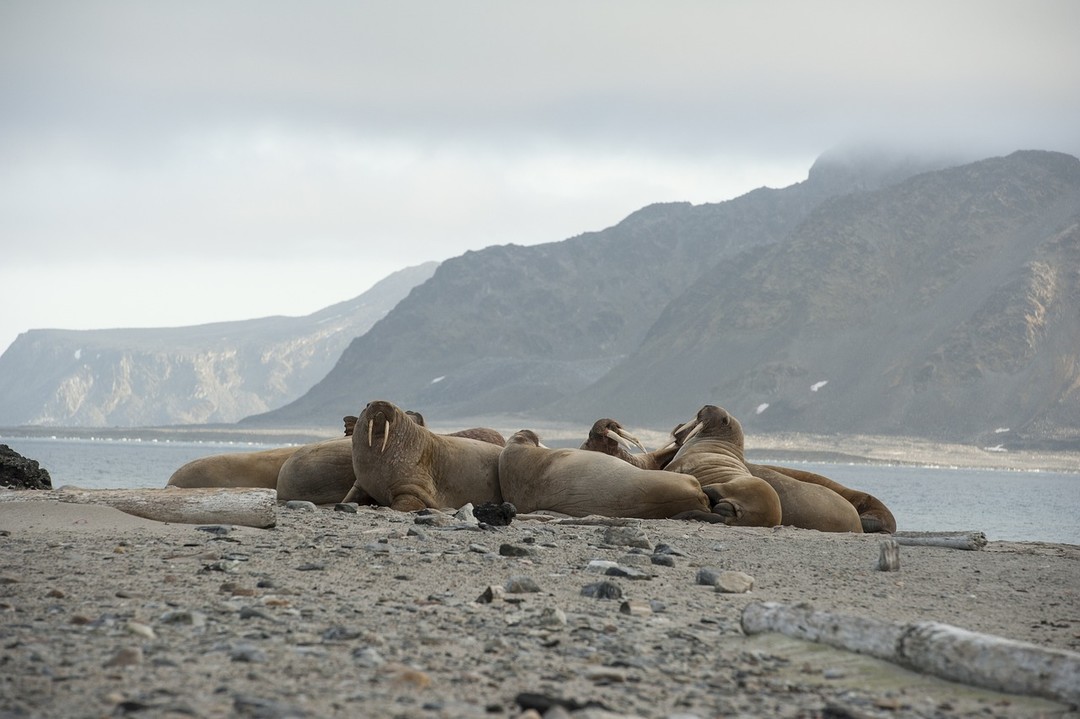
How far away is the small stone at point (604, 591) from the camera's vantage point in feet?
22.5

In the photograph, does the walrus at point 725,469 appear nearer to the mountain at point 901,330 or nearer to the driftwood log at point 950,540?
the driftwood log at point 950,540

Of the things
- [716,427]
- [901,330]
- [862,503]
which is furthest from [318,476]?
[901,330]

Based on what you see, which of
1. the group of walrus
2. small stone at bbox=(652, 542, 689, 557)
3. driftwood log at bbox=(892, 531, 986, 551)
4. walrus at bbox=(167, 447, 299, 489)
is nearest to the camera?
small stone at bbox=(652, 542, 689, 557)

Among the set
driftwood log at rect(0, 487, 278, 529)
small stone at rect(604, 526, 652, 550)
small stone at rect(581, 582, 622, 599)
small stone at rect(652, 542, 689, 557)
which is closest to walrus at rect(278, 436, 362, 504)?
driftwood log at rect(0, 487, 278, 529)

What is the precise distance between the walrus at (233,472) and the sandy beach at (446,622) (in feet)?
15.2

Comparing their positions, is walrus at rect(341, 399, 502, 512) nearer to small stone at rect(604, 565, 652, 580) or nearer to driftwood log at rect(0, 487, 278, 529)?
driftwood log at rect(0, 487, 278, 529)

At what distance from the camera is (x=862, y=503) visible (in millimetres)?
15102

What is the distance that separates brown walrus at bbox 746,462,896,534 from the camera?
48.3 ft

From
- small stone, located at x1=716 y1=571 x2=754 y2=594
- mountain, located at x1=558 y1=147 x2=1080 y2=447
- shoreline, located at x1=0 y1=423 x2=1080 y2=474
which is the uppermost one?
mountain, located at x1=558 y1=147 x2=1080 y2=447

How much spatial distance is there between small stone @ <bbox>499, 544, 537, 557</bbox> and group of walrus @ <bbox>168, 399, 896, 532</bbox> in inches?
157

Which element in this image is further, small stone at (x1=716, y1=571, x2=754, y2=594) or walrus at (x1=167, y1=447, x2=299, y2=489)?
walrus at (x1=167, y1=447, x2=299, y2=489)

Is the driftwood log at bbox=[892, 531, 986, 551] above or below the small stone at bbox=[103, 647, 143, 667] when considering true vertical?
below

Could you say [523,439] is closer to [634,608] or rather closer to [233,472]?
[233,472]

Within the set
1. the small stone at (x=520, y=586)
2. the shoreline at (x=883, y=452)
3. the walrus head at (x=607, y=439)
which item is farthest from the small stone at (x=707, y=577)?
the shoreline at (x=883, y=452)
